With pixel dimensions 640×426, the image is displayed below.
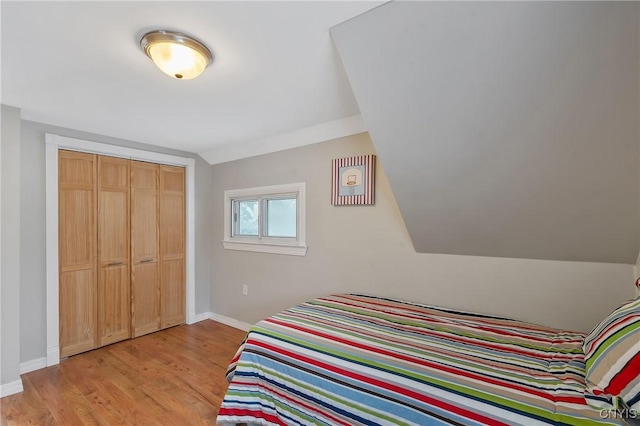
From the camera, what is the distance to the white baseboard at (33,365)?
2592 millimetres

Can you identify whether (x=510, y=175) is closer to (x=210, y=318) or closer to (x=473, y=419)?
(x=473, y=419)

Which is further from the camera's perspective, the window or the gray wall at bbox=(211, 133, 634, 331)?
the window

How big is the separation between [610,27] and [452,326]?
160cm

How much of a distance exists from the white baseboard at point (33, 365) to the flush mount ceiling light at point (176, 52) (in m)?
2.95

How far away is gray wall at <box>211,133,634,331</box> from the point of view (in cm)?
189

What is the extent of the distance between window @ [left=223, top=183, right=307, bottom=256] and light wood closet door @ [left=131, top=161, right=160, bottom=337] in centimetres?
85

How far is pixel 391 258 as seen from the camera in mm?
2508

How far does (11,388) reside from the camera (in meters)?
2.29

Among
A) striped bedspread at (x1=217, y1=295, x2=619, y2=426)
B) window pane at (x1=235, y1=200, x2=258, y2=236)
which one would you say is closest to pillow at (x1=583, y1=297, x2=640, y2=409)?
striped bedspread at (x1=217, y1=295, x2=619, y2=426)

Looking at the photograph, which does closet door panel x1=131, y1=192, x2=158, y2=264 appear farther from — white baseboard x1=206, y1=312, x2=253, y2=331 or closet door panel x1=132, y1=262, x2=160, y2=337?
white baseboard x1=206, y1=312, x2=253, y2=331

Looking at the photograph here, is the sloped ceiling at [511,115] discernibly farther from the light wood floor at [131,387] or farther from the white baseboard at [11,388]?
the white baseboard at [11,388]

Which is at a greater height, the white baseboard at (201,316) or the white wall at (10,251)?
the white wall at (10,251)

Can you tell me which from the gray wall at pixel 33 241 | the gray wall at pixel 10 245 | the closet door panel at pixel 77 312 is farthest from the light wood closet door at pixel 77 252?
the gray wall at pixel 10 245

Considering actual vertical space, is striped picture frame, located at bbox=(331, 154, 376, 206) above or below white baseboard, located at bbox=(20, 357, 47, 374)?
above
